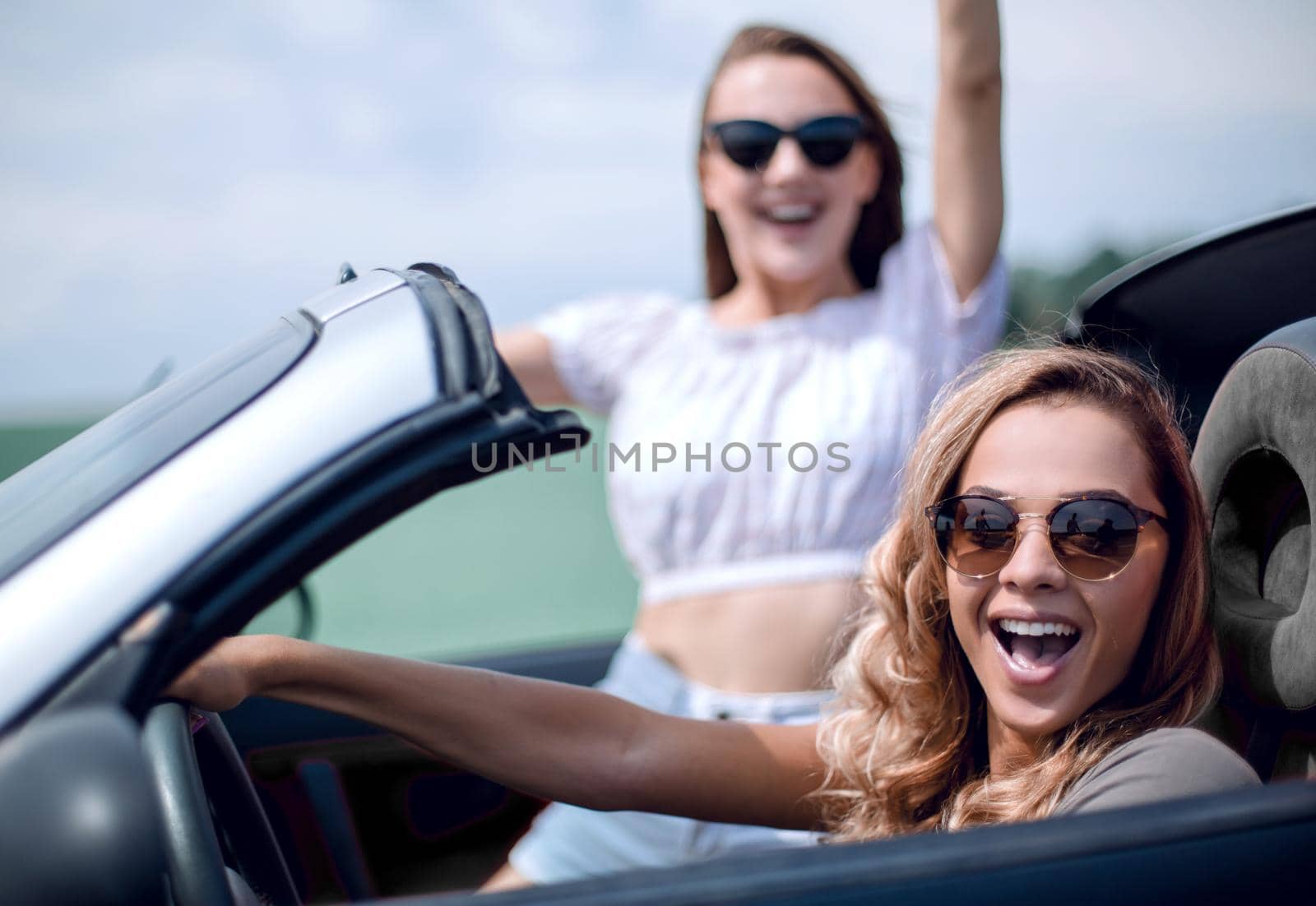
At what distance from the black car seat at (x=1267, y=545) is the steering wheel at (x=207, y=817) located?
106 centimetres

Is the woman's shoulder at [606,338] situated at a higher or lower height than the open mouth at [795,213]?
lower

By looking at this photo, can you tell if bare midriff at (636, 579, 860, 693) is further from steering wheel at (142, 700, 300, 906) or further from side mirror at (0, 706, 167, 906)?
side mirror at (0, 706, 167, 906)

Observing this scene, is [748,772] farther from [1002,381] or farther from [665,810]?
[1002,381]

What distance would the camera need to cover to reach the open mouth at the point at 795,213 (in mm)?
2484

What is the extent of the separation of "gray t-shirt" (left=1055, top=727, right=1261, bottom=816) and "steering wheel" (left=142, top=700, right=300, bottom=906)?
2.58ft

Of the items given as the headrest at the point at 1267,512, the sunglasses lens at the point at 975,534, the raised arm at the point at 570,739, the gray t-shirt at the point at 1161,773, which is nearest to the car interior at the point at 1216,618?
the headrest at the point at 1267,512

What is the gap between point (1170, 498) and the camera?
1307 mm

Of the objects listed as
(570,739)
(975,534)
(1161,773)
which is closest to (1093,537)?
(975,534)

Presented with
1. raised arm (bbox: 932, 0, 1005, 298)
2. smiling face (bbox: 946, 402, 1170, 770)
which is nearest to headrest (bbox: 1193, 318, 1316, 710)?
smiling face (bbox: 946, 402, 1170, 770)

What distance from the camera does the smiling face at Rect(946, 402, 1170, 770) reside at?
4.07 feet

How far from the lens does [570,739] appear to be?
153cm

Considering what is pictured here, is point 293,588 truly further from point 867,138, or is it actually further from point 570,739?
point 867,138

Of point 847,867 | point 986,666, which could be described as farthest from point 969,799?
point 847,867

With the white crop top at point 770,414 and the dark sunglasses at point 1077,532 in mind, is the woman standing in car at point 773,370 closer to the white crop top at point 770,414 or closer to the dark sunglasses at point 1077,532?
the white crop top at point 770,414
